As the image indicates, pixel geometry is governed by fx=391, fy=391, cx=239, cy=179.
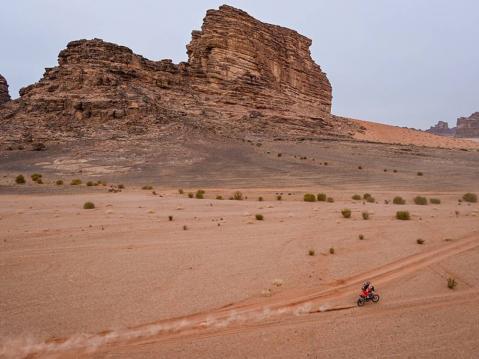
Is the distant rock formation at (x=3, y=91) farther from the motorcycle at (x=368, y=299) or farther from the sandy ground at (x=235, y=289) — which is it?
the motorcycle at (x=368, y=299)

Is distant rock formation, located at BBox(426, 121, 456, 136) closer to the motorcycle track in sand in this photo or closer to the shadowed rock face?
the shadowed rock face

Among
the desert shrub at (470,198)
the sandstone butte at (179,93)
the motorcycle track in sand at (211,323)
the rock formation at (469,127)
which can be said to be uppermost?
the rock formation at (469,127)

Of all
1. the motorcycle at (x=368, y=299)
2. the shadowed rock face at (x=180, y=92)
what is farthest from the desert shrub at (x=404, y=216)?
the shadowed rock face at (x=180, y=92)

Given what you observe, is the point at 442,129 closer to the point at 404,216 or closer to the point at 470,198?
the point at 470,198

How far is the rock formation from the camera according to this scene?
410 feet

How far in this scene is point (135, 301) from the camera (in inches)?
180

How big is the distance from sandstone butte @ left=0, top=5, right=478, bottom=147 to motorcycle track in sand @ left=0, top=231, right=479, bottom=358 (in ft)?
101

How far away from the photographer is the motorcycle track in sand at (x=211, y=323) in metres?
3.60

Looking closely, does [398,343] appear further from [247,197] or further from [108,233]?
[247,197]

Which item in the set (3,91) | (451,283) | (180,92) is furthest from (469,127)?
(451,283)

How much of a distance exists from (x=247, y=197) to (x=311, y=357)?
13.1 m

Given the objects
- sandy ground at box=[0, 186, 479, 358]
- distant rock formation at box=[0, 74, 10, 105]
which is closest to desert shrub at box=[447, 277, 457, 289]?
sandy ground at box=[0, 186, 479, 358]

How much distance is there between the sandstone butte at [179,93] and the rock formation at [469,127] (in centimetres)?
8695

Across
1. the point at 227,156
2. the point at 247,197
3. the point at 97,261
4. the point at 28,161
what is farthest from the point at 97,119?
the point at 97,261
